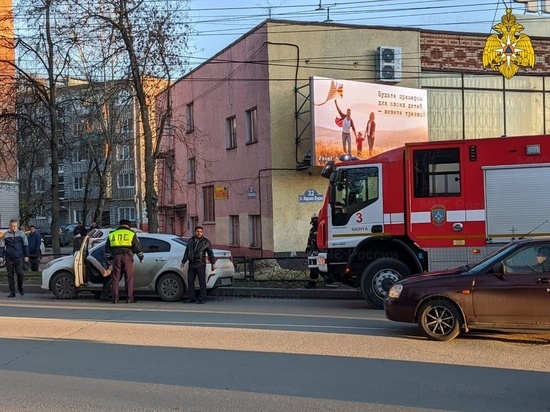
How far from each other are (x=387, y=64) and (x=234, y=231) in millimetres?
8927

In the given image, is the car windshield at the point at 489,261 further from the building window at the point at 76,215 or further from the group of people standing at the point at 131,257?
the building window at the point at 76,215

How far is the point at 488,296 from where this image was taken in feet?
26.1

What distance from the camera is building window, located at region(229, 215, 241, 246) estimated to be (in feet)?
81.0

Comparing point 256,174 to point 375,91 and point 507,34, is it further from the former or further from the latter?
point 507,34

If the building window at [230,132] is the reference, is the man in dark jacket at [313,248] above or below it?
below

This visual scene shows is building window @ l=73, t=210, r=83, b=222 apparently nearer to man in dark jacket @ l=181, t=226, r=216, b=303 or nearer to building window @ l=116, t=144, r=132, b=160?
building window @ l=116, t=144, r=132, b=160

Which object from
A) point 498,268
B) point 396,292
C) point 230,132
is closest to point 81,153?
point 230,132

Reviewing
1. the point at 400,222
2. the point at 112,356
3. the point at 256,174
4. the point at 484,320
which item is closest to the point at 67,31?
the point at 256,174

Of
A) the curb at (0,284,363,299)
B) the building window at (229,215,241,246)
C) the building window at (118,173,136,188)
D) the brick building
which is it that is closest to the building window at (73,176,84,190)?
the building window at (118,173,136,188)

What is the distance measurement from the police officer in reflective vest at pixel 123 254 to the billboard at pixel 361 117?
8038mm

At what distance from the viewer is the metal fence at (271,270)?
51.5 feet

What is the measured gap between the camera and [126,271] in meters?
13.0

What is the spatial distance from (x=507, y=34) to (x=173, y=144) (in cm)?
1731

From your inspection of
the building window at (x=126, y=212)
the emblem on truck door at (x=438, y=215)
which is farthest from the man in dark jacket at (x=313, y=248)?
the building window at (x=126, y=212)
